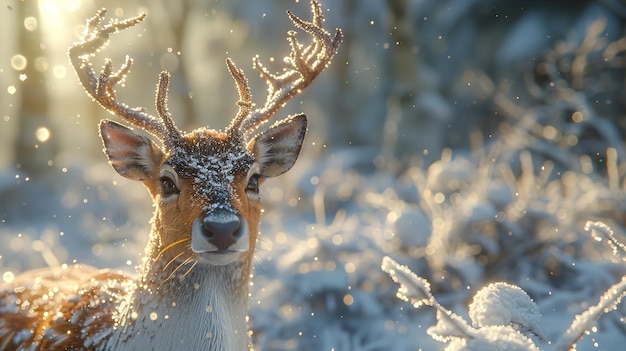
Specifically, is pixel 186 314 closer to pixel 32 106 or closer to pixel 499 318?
pixel 499 318

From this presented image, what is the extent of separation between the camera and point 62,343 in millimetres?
3490

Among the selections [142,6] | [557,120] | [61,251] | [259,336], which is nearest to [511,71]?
[557,120]

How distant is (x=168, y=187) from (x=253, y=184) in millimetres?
423

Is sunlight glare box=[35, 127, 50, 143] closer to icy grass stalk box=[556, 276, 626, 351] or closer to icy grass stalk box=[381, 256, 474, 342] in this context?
icy grass stalk box=[381, 256, 474, 342]

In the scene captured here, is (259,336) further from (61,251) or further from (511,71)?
(511,71)

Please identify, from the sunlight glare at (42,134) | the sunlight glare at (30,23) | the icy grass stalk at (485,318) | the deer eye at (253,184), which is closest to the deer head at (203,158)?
the deer eye at (253,184)

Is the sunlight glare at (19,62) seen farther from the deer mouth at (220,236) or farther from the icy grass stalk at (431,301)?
the icy grass stalk at (431,301)

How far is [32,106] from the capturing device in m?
14.9

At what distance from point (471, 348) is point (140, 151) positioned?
2.08 meters

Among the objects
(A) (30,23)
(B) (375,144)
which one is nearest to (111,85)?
Result: (A) (30,23)

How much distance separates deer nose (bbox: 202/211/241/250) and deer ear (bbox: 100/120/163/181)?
28.1 inches

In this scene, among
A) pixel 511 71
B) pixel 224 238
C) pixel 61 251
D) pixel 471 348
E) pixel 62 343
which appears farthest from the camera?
pixel 511 71

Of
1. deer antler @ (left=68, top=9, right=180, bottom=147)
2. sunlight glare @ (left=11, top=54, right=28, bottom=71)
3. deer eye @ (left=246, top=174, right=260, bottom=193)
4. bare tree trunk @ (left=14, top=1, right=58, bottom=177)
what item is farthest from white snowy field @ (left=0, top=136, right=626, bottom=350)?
sunlight glare @ (left=11, top=54, right=28, bottom=71)

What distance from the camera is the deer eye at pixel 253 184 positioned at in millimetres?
3547
